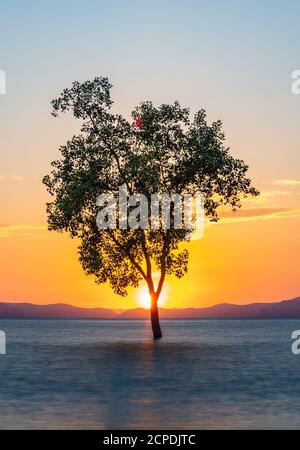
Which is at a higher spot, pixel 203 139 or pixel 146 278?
pixel 203 139

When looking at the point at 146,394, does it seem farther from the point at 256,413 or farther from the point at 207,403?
the point at 256,413

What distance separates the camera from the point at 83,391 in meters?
42.4

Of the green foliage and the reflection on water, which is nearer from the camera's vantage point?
the reflection on water

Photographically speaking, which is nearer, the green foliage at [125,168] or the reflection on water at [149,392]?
the reflection on water at [149,392]

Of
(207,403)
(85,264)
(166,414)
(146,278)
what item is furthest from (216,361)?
(166,414)

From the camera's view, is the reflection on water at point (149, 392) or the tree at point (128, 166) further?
the tree at point (128, 166)

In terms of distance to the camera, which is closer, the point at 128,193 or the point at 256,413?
the point at 256,413

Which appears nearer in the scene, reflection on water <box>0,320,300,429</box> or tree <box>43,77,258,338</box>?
reflection on water <box>0,320,300,429</box>

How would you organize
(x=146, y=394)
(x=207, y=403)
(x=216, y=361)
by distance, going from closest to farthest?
(x=207, y=403), (x=146, y=394), (x=216, y=361)

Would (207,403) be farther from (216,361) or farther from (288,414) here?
(216,361)

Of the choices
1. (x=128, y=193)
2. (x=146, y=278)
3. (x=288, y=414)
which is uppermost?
(x=128, y=193)

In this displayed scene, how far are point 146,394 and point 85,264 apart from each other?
31374 millimetres

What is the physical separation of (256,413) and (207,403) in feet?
13.6

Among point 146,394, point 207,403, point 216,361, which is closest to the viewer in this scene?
point 207,403
